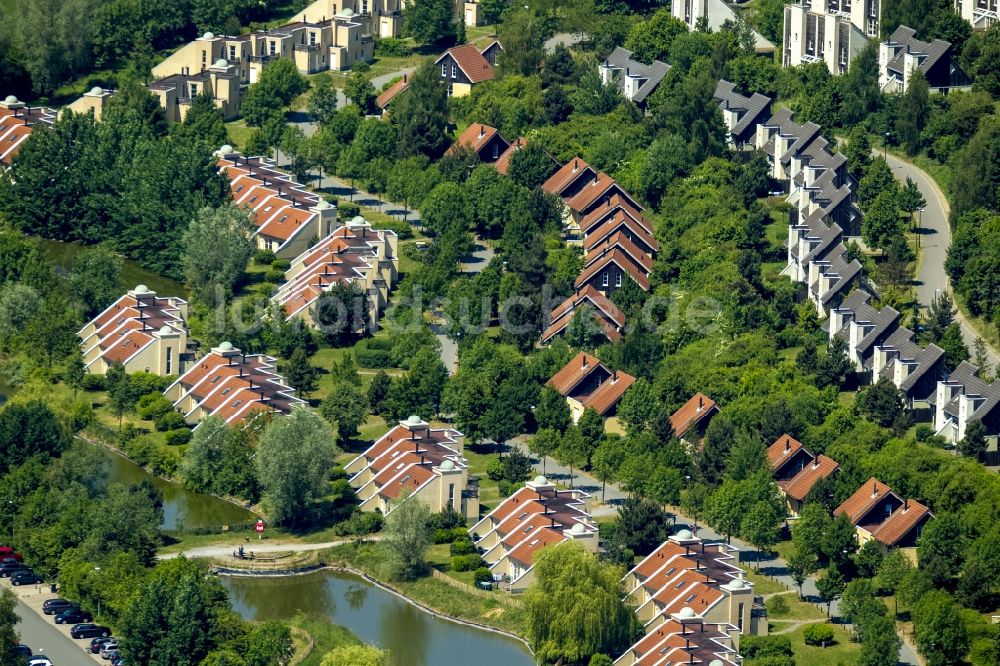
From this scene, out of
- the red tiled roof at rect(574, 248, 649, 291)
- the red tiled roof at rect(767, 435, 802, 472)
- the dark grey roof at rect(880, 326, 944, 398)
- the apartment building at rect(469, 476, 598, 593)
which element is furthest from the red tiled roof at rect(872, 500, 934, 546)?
the red tiled roof at rect(574, 248, 649, 291)

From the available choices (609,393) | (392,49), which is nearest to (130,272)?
(609,393)

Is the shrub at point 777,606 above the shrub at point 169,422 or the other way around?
above

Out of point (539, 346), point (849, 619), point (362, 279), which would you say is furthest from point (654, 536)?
point (362, 279)

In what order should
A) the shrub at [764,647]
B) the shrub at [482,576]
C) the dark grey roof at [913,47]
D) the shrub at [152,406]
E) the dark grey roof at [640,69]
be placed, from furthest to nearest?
the dark grey roof at [640,69] → the dark grey roof at [913,47] → the shrub at [152,406] → the shrub at [482,576] → the shrub at [764,647]

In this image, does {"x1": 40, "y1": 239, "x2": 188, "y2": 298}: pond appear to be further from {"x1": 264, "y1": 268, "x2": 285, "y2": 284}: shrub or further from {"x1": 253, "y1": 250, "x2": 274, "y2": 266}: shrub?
{"x1": 264, "y1": 268, "x2": 285, "y2": 284}: shrub

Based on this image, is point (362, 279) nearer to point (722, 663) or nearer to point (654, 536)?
point (654, 536)

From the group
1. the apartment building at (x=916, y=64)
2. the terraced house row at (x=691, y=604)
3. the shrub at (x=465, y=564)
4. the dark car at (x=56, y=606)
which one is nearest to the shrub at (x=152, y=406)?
the dark car at (x=56, y=606)

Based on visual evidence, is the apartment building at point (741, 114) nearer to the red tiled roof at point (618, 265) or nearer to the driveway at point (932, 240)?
the driveway at point (932, 240)
